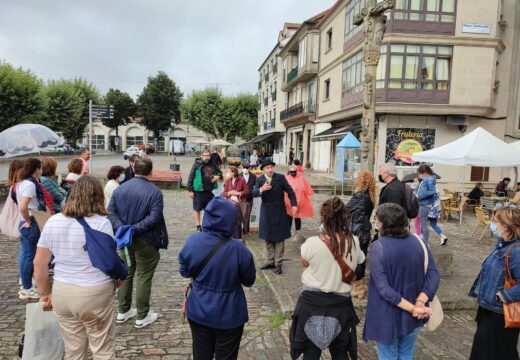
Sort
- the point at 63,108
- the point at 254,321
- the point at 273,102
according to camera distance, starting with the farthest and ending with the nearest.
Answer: the point at 273,102 < the point at 63,108 < the point at 254,321

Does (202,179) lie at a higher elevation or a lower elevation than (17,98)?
lower

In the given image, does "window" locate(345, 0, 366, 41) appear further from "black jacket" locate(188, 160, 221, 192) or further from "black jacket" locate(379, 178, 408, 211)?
"black jacket" locate(379, 178, 408, 211)

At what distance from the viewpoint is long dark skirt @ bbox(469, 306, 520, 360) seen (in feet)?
9.76

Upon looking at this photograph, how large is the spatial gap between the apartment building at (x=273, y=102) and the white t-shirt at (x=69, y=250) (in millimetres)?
34323

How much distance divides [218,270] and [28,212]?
11.2ft

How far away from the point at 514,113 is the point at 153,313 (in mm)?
21834

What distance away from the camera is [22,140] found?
25.7ft

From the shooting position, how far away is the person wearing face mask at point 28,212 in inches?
186

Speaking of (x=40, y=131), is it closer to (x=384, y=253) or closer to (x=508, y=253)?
(x=384, y=253)

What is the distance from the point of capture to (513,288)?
2.81 m

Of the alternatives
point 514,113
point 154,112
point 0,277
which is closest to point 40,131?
point 0,277

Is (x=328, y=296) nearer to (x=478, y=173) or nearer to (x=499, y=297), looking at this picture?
(x=499, y=297)

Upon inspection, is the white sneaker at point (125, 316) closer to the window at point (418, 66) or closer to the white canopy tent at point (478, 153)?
the white canopy tent at point (478, 153)

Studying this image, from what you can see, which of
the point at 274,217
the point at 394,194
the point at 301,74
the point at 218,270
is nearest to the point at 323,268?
the point at 218,270
